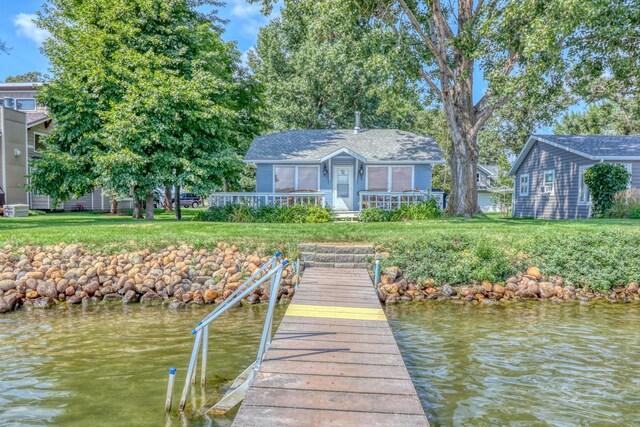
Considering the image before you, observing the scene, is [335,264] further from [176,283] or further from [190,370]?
[190,370]

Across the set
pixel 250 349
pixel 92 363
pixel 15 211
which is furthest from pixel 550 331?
pixel 15 211

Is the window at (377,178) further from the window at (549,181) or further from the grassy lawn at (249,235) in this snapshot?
the window at (549,181)

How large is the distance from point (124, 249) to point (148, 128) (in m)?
6.70

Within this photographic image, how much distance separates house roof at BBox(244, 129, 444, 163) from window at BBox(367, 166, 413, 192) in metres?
0.43

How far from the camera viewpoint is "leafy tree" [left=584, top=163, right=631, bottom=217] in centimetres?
1752

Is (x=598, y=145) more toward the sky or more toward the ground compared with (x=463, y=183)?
more toward the sky

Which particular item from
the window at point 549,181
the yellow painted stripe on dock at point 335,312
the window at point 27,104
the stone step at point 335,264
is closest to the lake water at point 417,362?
the yellow painted stripe on dock at point 335,312

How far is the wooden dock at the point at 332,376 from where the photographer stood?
2.90 metres

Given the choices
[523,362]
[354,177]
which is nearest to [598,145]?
[354,177]

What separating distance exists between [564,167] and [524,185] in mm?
4317

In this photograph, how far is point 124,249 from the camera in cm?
984

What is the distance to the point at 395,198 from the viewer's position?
17.5 meters

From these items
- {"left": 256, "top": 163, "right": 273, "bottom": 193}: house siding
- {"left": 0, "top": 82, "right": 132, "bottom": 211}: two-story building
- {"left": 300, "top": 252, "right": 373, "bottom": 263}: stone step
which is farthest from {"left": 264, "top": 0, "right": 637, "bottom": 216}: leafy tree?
{"left": 0, "top": 82, "right": 132, "bottom": 211}: two-story building

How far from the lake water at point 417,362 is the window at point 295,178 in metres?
11.4
